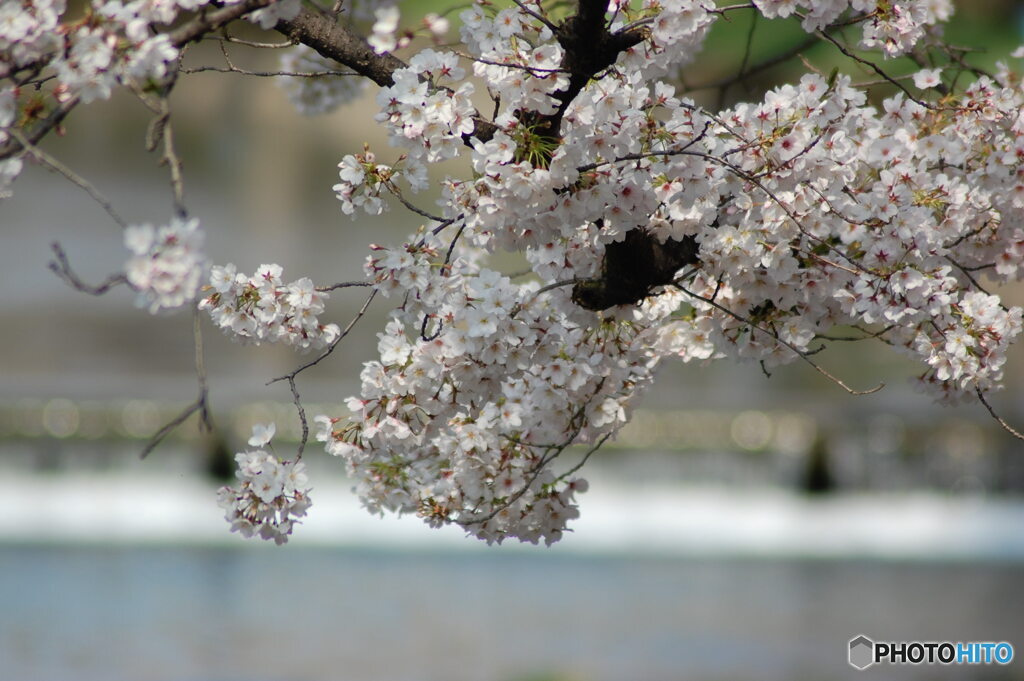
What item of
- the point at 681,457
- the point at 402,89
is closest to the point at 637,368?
the point at 402,89

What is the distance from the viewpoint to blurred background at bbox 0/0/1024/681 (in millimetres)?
6516

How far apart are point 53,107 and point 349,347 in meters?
13.6

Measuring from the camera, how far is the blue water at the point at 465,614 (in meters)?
6.29

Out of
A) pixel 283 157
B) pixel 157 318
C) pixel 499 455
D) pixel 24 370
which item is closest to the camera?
pixel 499 455

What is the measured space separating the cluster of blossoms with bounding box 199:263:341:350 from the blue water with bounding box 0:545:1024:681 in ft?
12.7

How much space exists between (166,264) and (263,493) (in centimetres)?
79

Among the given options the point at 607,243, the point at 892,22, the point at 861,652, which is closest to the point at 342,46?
the point at 607,243

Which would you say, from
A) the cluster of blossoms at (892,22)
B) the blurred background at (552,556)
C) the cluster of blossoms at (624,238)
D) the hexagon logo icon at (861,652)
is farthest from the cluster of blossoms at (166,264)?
the hexagon logo icon at (861,652)

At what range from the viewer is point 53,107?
1.82 metres

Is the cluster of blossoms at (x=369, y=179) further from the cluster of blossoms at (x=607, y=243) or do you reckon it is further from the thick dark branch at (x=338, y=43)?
the thick dark branch at (x=338, y=43)

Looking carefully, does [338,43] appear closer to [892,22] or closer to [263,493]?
[263,493]

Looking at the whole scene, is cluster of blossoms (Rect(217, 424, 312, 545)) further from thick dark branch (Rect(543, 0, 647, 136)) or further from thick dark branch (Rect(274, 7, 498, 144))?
thick dark branch (Rect(543, 0, 647, 136))

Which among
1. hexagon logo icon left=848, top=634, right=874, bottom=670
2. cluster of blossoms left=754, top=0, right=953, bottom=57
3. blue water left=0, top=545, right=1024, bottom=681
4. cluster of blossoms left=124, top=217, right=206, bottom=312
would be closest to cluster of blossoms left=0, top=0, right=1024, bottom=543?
cluster of blossoms left=754, top=0, right=953, bottom=57

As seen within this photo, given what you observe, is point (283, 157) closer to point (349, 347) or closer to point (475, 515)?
point (349, 347)
